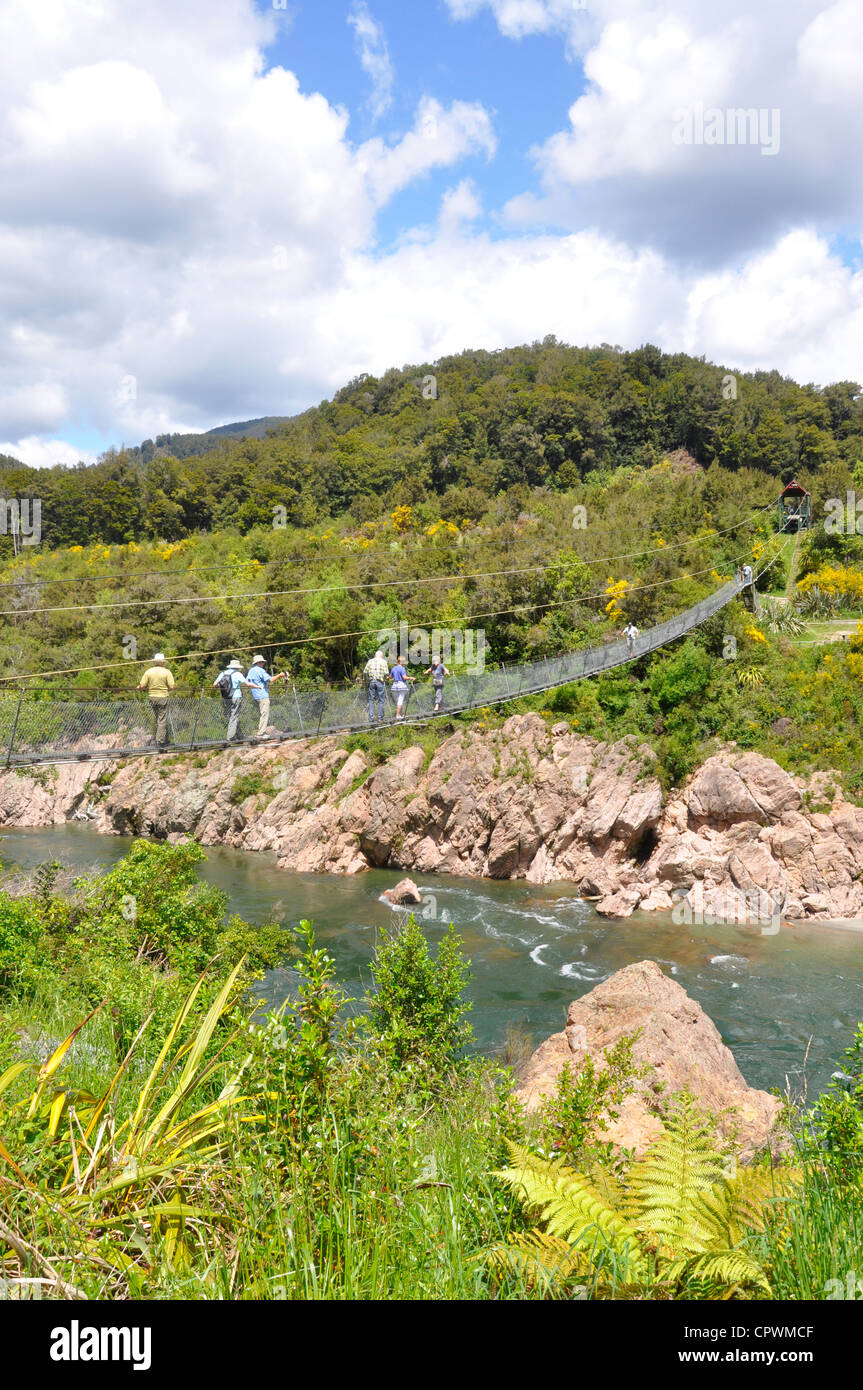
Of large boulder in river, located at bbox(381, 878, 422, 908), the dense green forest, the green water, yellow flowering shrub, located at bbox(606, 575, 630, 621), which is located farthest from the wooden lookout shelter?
large boulder in river, located at bbox(381, 878, 422, 908)

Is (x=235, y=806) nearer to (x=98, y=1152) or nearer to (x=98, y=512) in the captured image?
(x=98, y=1152)

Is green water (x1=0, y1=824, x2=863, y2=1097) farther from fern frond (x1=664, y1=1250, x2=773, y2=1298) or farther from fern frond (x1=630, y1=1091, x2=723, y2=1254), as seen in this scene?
fern frond (x1=664, y1=1250, x2=773, y2=1298)

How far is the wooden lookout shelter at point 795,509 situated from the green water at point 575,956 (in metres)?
15.2

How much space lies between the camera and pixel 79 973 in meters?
9.52

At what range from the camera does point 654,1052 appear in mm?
7090

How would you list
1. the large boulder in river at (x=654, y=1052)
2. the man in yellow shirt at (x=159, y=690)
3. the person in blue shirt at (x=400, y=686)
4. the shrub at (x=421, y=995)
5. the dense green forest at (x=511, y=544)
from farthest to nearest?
the dense green forest at (x=511, y=544), the person in blue shirt at (x=400, y=686), the man in yellow shirt at (x=159, y=690), the shrub at (x=421, y=995), the large boulder in river at (x=654, y=1052)

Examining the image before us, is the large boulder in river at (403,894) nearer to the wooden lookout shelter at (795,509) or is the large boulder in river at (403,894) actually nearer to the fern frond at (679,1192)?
the fern frond at (679,1192)

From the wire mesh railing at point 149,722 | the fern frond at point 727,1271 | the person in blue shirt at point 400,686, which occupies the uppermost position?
the person in blue shirt at point 400,686

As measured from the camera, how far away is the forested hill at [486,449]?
38.9 m

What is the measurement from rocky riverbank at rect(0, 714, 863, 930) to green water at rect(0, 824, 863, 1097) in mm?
807

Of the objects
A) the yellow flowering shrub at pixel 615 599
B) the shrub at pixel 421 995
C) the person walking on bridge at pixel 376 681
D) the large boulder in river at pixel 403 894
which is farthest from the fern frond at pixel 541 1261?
the yellow flowering shrub at pixel 615 599

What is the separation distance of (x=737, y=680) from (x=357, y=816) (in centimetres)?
1108

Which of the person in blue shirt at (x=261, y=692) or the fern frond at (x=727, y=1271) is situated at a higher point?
the person in blue shirt at (x=261, y=692)

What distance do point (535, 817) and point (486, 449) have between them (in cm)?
2726
